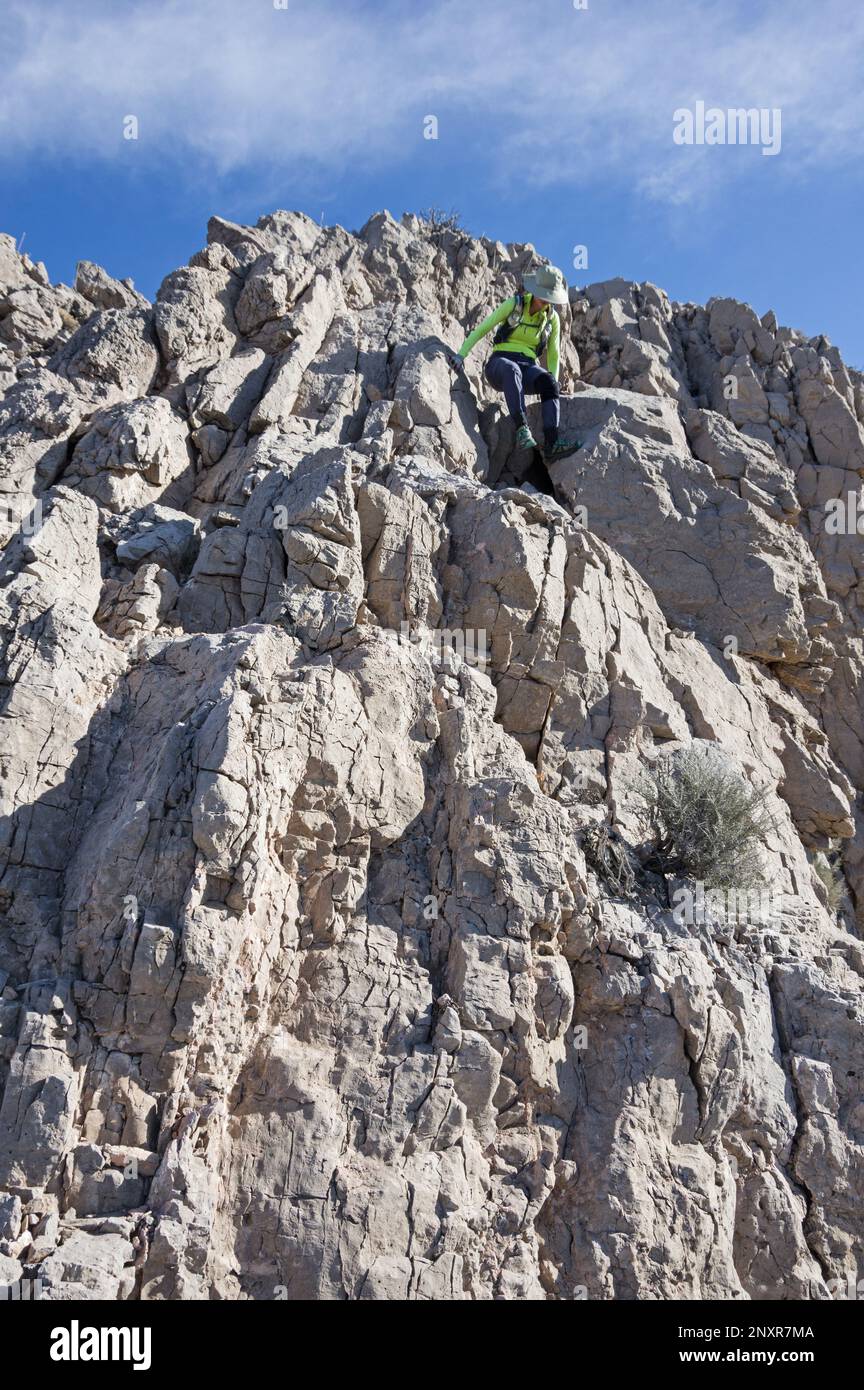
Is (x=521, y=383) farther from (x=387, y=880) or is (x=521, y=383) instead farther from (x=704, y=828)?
(x=387, y=880)

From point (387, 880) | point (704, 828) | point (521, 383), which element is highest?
point (521, 383)

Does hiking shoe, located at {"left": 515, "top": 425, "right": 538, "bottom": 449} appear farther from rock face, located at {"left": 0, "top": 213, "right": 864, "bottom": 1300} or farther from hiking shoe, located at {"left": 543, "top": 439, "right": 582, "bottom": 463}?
rock face, located at {"left": 0, "top": 213, "right": 864, "bottom": 1300}

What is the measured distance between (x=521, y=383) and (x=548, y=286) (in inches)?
66.7

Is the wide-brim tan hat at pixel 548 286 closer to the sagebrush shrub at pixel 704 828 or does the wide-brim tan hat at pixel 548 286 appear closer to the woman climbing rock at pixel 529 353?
the woman climbing rock at pixel 529 353

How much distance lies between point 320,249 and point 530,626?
9487 mm

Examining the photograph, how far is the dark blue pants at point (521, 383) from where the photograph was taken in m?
13.7

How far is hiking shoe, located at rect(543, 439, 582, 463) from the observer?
13625mm

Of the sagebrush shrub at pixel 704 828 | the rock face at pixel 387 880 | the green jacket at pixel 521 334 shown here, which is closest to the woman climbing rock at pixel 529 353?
the green jacket at pixel 521 334

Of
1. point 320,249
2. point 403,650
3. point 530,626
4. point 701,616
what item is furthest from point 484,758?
point 320,249

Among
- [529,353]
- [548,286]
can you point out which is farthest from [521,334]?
[548,286]

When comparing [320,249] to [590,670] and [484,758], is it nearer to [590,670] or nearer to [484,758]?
[590,670]

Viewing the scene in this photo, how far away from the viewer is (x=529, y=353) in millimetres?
14172

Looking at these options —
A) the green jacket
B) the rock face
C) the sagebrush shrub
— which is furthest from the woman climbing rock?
the sagebrush shrub

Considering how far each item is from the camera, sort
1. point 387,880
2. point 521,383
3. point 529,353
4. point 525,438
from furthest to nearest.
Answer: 1. point 529,353
2. point 521,383
3. point 525,438
4. point 387,880
